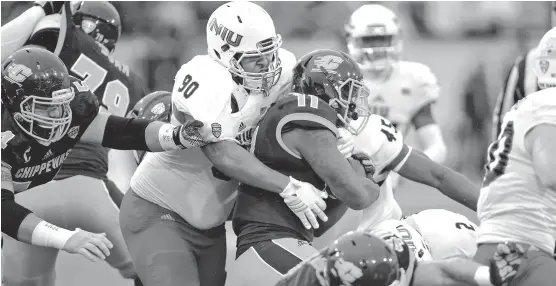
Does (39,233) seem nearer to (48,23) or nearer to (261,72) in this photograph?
(261,72)

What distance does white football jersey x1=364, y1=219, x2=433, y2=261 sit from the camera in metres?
3.65

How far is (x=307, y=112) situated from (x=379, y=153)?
0.62m

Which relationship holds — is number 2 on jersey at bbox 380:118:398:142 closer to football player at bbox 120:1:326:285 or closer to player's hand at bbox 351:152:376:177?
player's hand at bbox 351:152:376:177

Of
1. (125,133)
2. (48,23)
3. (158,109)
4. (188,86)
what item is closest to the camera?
(188,86)

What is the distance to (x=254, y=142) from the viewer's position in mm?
3674

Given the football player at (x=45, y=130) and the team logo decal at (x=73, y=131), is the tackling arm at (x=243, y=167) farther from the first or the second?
the team logo decal at (x=73, y=131)

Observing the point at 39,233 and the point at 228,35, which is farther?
the point at 228,35

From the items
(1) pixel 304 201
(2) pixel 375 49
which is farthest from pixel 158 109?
(2) pixel 375 49

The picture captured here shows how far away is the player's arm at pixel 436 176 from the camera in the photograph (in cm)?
402

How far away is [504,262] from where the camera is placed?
2.95m

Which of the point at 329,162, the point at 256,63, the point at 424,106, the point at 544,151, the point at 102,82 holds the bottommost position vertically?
the point at 424,106

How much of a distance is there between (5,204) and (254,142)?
97 centimetres

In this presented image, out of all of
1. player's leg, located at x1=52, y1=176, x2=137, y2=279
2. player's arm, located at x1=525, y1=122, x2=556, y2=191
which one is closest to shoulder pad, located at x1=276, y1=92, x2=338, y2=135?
player's arm, located at x1=525, y1=122, x2=556, y2=191

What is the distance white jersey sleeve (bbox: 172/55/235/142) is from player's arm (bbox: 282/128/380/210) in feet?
1.02
